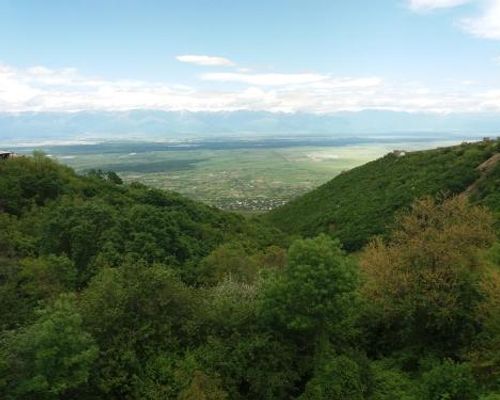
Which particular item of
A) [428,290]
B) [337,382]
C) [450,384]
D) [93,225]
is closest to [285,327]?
[337,382]

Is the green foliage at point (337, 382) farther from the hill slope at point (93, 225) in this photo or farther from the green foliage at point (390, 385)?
the hill slope at point (93, 225)

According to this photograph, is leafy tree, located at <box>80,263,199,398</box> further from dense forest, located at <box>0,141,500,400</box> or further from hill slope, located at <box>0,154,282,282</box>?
hill slope, located at <box>0,154,282,282</box>

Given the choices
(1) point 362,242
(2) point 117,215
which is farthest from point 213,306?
(1) point 362,242

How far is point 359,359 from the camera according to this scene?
21.7m

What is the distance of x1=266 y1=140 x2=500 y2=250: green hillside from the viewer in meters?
53.9

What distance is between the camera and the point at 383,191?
6353 centimetres

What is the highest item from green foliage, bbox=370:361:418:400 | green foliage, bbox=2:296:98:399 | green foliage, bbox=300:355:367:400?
green foliage, bbox=2:296:98:399

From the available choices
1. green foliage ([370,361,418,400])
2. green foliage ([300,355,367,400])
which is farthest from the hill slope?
green foliage ([370,361,418,400])

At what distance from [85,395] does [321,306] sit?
10655 mm

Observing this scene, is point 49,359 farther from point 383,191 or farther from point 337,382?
point 383,191

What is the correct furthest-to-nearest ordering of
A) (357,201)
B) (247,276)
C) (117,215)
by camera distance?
(357,201) < (117,215) < (247,276)

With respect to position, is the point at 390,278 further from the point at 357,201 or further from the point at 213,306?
the point at 357,201

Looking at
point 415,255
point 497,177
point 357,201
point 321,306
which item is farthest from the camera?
point 357,201

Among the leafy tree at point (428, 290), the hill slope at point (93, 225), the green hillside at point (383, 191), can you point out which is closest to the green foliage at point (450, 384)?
the leafy tree at point (428, 290)
